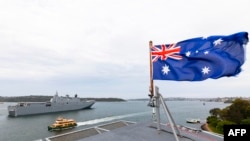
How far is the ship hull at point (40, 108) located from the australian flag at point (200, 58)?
100916 mm

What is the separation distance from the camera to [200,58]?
29.9 feet

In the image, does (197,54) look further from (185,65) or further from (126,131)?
(126,131)

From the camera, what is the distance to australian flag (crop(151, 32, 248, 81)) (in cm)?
835

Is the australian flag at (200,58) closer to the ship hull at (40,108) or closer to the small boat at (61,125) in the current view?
the small boat at (61,125)

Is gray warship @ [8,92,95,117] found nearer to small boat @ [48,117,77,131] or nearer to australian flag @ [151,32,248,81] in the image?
small boat @ [48,117,77,131]

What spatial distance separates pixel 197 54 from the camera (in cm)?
920

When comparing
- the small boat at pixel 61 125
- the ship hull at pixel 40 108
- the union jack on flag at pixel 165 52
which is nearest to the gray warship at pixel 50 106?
the ship hull at pixel 40 108

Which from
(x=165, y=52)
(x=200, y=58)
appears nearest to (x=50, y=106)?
(x=165, y=52)

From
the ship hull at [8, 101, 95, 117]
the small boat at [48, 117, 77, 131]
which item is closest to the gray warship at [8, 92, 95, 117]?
the ship hull at [8, 101, 95, 117]

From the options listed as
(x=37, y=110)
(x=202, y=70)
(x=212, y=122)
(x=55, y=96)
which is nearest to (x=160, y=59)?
(x=202, y=70)

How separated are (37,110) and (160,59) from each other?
4139 inches

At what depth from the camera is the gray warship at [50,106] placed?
97812 millimetres

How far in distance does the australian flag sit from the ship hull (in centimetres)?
10092

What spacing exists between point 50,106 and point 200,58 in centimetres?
10979
